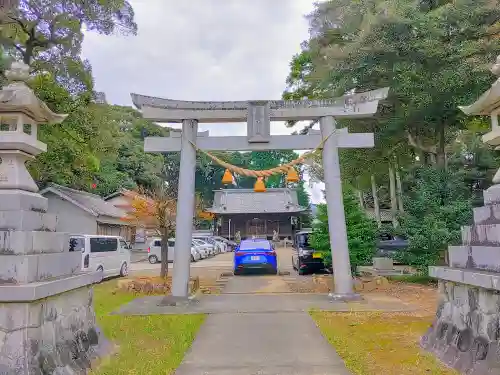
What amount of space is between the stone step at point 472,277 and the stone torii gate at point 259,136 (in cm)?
457

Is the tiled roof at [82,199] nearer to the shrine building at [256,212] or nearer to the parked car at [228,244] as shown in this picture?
the parked car at [228,244]

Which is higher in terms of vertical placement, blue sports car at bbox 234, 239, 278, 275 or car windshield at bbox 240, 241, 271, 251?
car windshield at bbox 240, 241, 271, 251

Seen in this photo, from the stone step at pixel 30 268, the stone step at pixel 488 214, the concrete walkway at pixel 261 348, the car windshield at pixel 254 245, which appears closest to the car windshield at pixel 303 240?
the car windshield at pixel 254 245

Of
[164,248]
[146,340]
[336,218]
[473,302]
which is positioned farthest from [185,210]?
[473,302]

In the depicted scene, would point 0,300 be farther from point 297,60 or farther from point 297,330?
point 297,60

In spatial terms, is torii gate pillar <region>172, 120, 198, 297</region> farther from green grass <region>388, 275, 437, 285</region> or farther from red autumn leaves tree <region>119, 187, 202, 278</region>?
green grass <region>388, 275, 437, 285</region>

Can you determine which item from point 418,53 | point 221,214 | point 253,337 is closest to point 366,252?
point 418,53

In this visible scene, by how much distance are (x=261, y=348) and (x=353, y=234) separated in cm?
767

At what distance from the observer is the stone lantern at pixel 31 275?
13.2 feet

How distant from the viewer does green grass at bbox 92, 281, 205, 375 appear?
515 centimetres

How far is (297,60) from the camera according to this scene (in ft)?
57.5

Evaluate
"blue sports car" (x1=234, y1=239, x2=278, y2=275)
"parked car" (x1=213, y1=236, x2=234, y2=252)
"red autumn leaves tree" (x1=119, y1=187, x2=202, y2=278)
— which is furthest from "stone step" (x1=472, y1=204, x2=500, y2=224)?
"parked car" (x1=213, y1=236, x2=234, y2=252)

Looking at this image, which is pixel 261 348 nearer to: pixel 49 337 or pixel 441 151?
pixel 49 337

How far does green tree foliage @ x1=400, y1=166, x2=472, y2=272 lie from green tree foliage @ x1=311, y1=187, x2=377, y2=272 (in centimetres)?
107
